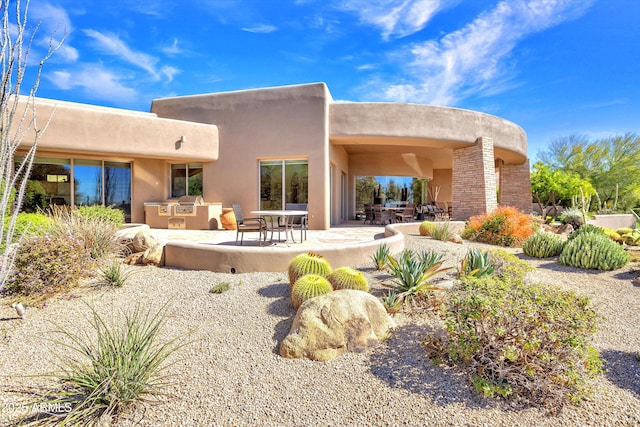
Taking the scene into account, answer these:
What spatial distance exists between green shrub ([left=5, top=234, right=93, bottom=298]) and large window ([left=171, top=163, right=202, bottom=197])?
8208 mm

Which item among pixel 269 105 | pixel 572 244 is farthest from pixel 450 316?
pixel 269 105

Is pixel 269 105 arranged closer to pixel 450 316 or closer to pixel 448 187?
pixel 450 316

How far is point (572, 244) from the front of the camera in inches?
277

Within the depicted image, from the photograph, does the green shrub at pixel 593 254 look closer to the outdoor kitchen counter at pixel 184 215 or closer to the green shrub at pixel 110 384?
the green shrub at pixel 110 384

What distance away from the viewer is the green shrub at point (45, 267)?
470cm

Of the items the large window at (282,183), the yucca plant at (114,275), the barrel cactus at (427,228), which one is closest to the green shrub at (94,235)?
the yucca plant at (114,275)

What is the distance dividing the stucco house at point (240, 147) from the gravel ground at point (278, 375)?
7058 mm

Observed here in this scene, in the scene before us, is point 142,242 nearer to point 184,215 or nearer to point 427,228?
point 184,215

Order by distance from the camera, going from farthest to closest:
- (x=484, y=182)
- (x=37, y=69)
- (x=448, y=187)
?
(x=448, y=187)
(x=484, y=182)
(x=37, y=69)

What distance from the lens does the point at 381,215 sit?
13.3 m

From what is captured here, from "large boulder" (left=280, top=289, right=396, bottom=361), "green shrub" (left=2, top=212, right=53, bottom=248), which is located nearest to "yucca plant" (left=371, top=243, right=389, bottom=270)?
"large boulder" (left=280, top=289, right=396, bottom=361)

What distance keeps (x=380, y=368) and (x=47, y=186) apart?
1407cm

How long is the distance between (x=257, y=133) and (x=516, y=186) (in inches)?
612

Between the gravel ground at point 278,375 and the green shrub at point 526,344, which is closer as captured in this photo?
the gravel ground at point 278,375
